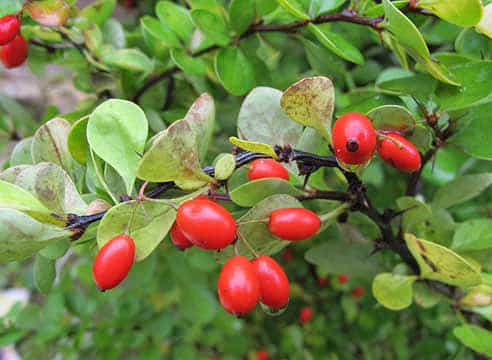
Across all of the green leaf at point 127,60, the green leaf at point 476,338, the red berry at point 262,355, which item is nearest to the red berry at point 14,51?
the green leaf at point 127,60

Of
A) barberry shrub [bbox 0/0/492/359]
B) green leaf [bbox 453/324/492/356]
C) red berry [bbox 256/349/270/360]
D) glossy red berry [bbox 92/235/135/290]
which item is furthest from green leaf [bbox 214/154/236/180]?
red berry [bbox 256/349/270/360]

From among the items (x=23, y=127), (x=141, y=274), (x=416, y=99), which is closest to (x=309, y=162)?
(x=416, y=99)

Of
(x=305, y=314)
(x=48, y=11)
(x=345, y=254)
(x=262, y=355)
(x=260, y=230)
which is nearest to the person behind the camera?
(x=260, y=230)

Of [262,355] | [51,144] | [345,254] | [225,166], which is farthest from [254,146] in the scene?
[262,355]

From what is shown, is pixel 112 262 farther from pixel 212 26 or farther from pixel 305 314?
pixel 305 314

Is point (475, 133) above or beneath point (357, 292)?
above

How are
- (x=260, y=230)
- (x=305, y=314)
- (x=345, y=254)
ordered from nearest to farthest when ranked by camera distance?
1. (x=260, y=230)
2. (x=345, y=254)
3. (x=305, y=314)

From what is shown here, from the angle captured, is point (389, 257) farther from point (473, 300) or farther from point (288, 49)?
point (288, 49)
